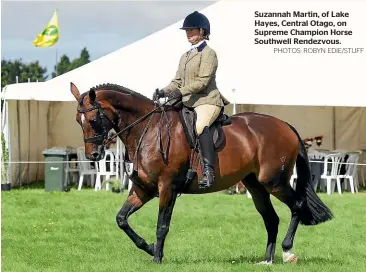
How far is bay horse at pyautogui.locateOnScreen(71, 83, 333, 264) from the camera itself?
863cm

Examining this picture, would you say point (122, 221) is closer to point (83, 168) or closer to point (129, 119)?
point (129, 119)

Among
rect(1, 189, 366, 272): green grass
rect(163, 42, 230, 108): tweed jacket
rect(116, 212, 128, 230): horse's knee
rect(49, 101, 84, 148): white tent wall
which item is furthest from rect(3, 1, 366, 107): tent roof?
rect(116, 212, 128, 230): horse's knee

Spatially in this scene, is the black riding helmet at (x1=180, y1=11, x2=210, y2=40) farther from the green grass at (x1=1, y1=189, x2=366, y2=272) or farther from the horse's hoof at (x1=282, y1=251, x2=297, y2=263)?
the horse's hoof at (x1=282, y1=251, x2=297, y2=263)

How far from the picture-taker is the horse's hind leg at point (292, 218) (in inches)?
361

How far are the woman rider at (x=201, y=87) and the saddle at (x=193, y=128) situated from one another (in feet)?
0.19

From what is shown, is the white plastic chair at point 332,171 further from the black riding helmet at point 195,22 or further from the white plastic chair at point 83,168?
the black riding helmet at point 195,22

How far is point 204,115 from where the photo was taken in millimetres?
8758

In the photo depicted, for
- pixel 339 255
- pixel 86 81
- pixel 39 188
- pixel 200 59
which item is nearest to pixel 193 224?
pixel 339 255

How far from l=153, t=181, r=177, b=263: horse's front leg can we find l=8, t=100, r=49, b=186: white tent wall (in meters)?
10.6

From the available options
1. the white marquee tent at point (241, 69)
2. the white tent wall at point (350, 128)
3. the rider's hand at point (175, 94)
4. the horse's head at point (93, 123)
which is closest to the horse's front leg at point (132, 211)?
the horse's head at point (93, 123)

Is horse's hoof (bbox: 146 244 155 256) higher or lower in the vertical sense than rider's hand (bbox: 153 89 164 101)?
lower

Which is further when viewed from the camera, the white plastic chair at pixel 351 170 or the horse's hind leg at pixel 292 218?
the white plastic chair at pixel 351 170

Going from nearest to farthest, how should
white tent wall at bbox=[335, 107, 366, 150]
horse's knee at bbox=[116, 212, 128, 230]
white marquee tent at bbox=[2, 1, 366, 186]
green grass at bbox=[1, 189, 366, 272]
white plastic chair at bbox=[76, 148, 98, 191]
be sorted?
horse's knee at bbox=[116, 212, 128, 230] → green grass at bbox=[1, 189, 366, 272] → white marquee tent at bbox=[2, 1, 366, 186] → white plastic chair at bbox=[76, 148, 98, 191] → white tent wall at bbox=[335, 107, 366, 150]

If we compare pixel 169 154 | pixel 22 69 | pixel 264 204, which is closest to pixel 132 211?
pixel 169 154
